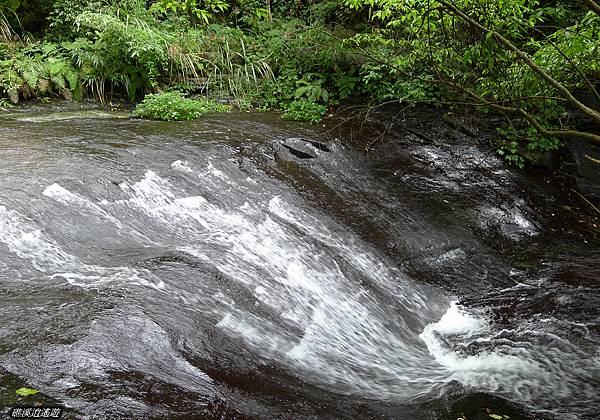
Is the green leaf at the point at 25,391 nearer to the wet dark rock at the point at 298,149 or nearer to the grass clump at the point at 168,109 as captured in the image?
the wet dark rock at the point at 298,149

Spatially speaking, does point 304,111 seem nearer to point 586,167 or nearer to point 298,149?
point 298,149

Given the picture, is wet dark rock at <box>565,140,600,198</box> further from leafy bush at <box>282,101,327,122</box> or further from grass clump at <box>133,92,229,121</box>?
grass clump at <box>133,92,229,121</box>

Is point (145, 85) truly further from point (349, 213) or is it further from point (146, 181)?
point (349, 213)

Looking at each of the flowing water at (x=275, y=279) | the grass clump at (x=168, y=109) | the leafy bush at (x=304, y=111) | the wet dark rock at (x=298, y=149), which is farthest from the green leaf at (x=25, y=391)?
the leafy bush at (x=304, y=111)

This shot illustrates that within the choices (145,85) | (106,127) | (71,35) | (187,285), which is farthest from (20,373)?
(71,35)

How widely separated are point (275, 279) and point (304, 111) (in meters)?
5.17

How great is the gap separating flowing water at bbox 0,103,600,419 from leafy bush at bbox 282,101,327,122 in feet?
2.98

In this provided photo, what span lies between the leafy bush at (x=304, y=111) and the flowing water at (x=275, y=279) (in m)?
0.91

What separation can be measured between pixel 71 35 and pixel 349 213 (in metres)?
7.53

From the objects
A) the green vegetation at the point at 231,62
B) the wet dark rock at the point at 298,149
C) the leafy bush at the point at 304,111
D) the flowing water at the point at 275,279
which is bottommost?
the flowing water at the point at 275,279

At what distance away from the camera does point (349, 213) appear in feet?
20.2

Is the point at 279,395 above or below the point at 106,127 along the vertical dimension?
below

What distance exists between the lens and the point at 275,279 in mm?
4480

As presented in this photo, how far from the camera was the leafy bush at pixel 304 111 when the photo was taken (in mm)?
8750
